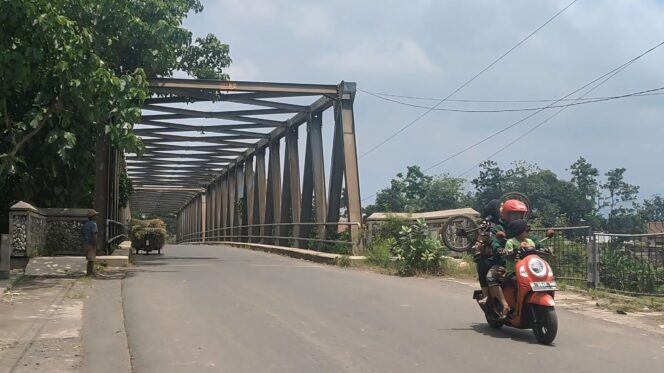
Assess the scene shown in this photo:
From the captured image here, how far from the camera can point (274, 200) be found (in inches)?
1174

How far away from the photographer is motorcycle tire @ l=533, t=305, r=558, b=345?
6.59m

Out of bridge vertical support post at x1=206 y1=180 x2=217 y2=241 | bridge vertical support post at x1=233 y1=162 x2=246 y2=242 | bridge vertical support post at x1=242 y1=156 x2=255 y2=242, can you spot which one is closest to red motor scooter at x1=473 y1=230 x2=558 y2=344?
bridge vertical support post at x1=242 y1=156 x2=255 y2=242

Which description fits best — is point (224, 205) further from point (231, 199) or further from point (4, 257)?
point (4, 257)

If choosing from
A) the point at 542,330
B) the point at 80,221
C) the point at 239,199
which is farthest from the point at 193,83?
the point at 239,199

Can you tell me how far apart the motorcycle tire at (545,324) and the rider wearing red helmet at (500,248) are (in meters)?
0.46

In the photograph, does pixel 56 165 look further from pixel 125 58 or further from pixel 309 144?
pixel 309 144

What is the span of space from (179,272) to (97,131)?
13.9 ft

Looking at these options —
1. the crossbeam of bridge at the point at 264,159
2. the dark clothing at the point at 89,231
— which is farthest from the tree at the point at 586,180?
the dark clothing at the point at 89,231

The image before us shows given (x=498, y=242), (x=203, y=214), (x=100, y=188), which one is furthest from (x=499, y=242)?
(x=203, y=214)

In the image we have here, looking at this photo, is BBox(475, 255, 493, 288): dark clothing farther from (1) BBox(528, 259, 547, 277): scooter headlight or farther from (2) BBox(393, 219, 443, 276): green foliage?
(2) BBox(393, 219, 443, 276): green foliage

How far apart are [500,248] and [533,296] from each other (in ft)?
2.17

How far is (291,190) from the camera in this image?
27.1 meters

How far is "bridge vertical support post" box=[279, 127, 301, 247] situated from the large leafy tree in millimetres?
8017

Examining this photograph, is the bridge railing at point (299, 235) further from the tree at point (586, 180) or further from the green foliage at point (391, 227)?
the tree at point (586, 180)
